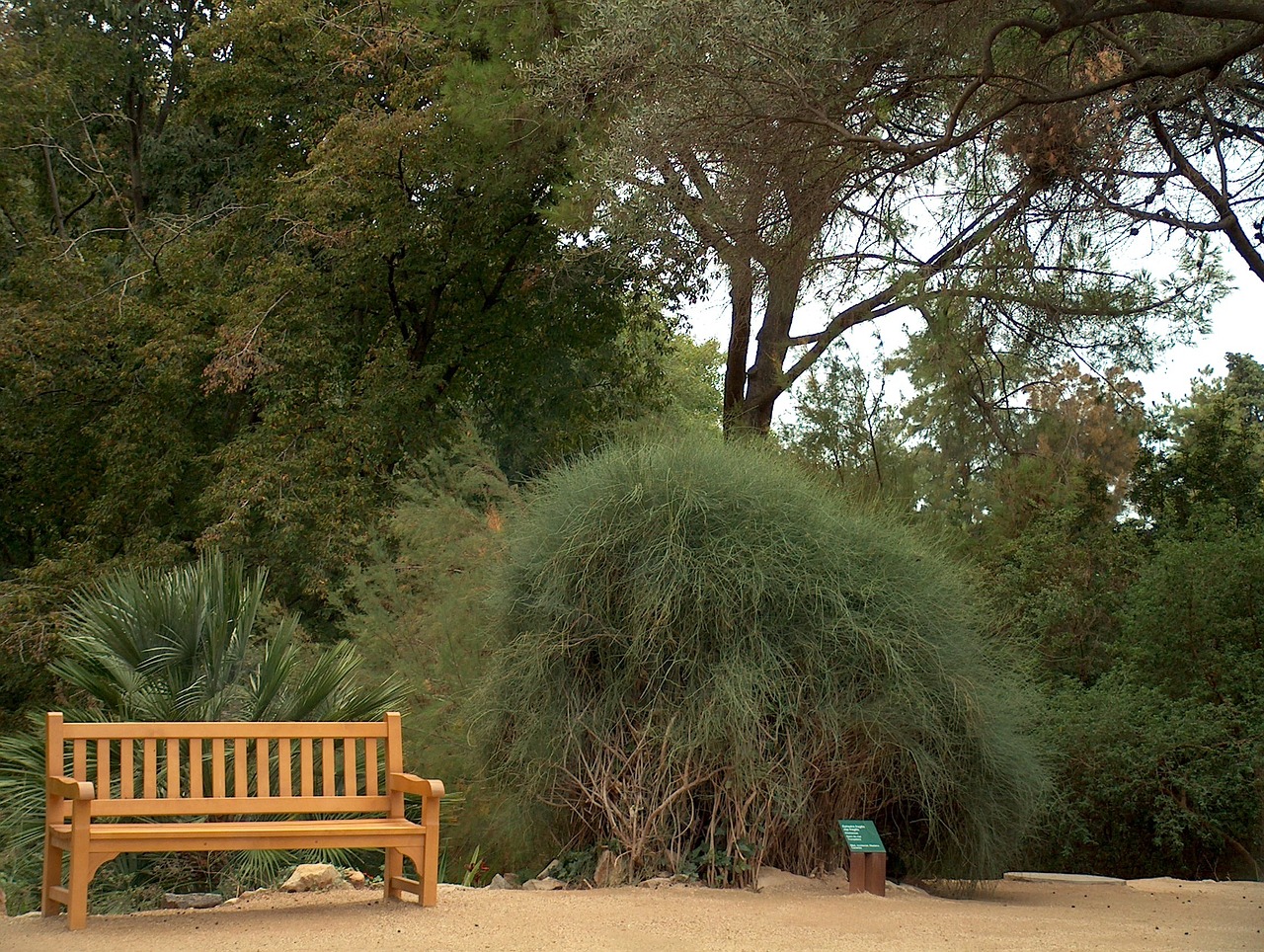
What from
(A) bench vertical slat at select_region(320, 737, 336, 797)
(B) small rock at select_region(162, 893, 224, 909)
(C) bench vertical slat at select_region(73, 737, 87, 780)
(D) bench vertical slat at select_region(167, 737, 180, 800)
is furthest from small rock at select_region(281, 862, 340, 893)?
(C) bench vertical slat at select_region(73, 737, 87, 780)

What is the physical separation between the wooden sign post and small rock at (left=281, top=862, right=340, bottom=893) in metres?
2.71

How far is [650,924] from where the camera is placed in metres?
5.57

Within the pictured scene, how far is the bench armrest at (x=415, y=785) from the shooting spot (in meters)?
5.88

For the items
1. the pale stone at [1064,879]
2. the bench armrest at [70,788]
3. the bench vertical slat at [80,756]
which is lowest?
the pale stone at [1064,879]

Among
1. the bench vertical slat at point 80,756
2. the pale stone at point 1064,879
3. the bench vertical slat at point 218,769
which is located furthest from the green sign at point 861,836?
the bench vertical slat at point 80,756

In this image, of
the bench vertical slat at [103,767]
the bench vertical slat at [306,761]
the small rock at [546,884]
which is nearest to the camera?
the bench vertical slat at [103,767]

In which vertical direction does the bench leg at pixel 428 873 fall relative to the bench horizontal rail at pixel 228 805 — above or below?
below

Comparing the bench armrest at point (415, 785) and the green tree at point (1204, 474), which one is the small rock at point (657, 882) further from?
the green tree at point (1204, 474)

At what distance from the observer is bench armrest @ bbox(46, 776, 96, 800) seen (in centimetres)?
516

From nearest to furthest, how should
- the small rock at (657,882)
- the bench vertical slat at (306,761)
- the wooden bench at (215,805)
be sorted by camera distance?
the wooden bench at (215,805) < the bench vertical slat at (306,761) < the small rock at (657,882)

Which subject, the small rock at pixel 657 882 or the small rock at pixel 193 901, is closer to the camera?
the small rock at pixel 193 901

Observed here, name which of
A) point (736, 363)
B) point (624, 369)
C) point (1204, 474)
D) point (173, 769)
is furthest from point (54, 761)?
point (624, 369)

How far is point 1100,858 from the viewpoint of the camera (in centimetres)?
1126

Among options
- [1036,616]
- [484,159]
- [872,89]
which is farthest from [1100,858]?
[484,159]
